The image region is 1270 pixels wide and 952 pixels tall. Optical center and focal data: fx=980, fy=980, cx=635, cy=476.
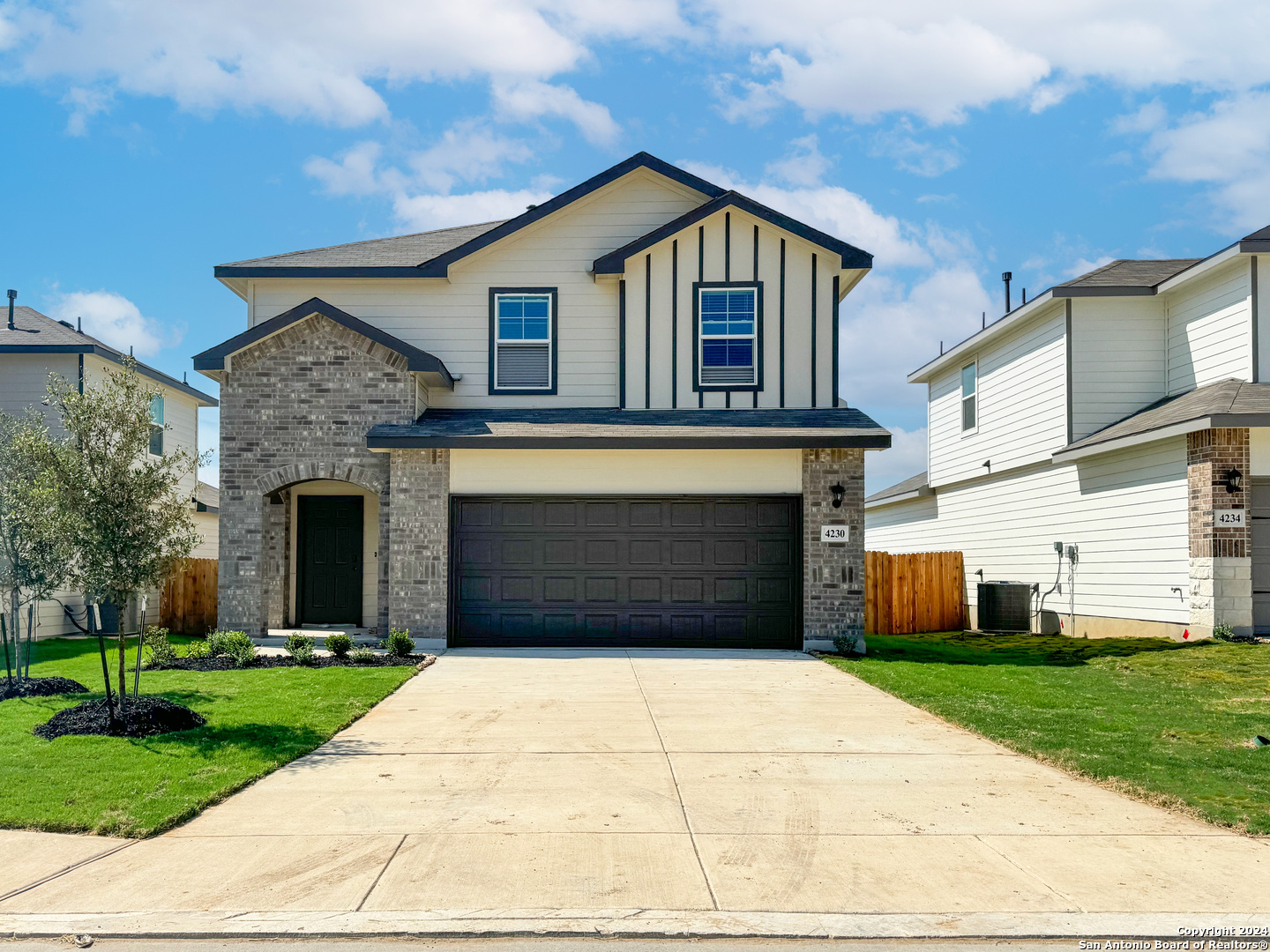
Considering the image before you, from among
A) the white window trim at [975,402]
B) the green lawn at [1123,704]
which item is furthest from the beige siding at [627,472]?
the white window trim at [975,402]

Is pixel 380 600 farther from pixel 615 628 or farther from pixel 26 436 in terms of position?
pixel 26 436

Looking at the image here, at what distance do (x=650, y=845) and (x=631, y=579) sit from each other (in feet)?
33.5

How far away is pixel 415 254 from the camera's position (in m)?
18.2

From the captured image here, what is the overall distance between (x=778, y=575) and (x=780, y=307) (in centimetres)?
461

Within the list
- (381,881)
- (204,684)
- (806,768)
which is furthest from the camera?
(204,684)

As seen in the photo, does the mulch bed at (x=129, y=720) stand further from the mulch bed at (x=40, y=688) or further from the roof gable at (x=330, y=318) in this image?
the roof gable at (x=330, y=318)

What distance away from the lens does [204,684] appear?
11.7m

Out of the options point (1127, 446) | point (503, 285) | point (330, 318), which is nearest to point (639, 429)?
point (503, 285)

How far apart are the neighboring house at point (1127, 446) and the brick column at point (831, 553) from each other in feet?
16.6

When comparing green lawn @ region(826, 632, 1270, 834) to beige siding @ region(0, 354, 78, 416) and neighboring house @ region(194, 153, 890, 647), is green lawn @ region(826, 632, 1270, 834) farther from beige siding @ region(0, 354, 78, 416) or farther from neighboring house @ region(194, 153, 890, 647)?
beige siding @ region(0, 354, 78, 416)

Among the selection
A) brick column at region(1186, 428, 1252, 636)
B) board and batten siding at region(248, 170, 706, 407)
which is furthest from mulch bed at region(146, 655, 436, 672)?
brick column at region(1186, 428, 1252, 636)

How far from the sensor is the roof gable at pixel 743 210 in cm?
1662

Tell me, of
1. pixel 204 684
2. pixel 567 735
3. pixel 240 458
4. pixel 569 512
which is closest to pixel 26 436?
pixel 204 684

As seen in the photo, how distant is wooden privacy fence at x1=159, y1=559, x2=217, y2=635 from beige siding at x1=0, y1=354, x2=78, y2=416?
4100 millimetres
